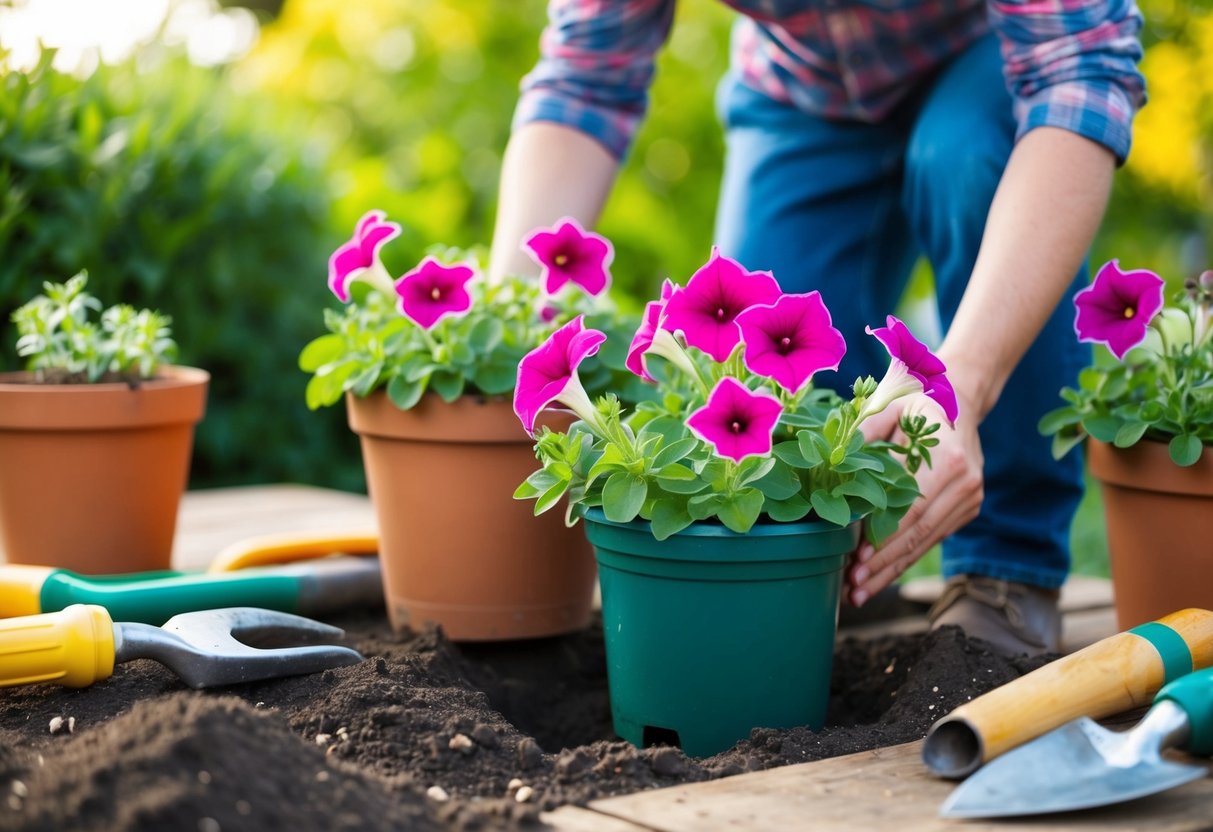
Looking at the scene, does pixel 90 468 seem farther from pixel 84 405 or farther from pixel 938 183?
pixel 938 183

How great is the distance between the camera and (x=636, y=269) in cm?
494

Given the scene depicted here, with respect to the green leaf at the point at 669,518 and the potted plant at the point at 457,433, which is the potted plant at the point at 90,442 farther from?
the green leaf at the point at 669,518

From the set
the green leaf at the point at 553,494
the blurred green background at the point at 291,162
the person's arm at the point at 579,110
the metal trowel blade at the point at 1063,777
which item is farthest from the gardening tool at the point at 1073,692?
the blurred green background at the point at 291,162

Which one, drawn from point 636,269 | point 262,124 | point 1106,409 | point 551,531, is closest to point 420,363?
point 551,531

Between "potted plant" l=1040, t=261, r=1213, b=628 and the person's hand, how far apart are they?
0.28 metres

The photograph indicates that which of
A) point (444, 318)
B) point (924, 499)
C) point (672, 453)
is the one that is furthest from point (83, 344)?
point (924, 499)

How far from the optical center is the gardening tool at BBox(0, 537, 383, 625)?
→ 5.92 ft

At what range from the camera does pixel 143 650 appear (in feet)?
5.08


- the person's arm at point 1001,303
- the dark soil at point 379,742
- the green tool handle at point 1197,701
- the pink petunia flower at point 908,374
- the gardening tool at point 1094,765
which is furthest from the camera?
the person's arm at point 1001,303

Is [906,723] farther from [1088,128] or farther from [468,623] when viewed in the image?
[1088,128]

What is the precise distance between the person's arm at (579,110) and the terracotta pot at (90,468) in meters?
0.64

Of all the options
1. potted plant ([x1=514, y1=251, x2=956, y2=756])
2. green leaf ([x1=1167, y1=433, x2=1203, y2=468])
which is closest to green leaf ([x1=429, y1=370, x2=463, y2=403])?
potted plant ([x1=514, y1=251, x2=956, y2=756])

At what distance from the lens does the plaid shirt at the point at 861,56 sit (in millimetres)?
1874

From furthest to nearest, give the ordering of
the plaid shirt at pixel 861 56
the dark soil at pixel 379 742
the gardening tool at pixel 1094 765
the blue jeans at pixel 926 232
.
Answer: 1. the blue jeans at pixel 926 232
2. the plaid shirt at pixel 861 56
3. the gardening tool at pixel 1094 765
4. the dark soil at pixel 379 742
